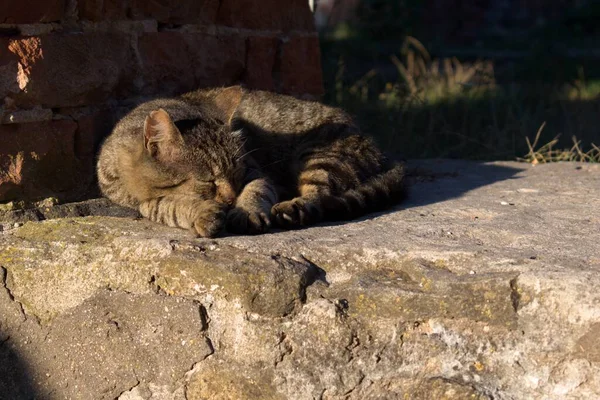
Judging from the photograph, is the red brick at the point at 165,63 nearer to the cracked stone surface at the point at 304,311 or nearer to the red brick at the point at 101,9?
the red brick at the point at 101,9

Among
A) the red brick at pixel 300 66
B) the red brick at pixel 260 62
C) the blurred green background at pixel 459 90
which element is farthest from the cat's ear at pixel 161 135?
the blurred green background at pixel 459 90

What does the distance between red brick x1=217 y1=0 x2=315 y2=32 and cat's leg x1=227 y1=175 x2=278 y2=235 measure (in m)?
1.01

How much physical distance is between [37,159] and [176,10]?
96cm

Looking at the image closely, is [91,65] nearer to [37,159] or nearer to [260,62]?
[37,159]

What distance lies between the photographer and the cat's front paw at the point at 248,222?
9.50 feet

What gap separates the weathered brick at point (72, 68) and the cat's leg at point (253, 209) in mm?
719

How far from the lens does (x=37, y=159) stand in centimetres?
311

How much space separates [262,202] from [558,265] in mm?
1144

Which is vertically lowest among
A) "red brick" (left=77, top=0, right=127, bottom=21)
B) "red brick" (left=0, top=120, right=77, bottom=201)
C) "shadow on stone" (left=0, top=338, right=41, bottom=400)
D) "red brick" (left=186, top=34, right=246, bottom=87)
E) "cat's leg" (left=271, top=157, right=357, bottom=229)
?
"shadow on stone" (left=0, top=338, right=41, bottom=400)

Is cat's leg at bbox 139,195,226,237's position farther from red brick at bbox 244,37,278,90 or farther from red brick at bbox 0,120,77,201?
red brick at bbox 244,37,278,90

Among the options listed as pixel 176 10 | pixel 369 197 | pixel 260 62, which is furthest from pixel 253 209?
pixel 260 62

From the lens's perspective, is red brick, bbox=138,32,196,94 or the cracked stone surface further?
red brick, bbox=138,32,196,94

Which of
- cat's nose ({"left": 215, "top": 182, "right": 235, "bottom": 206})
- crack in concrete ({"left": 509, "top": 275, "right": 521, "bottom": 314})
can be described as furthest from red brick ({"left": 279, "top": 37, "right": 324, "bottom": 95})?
crack in concrete ({"left": 509, "top": 275, "right": 521, "bottom": 314})

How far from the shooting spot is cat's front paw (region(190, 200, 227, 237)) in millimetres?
2779
